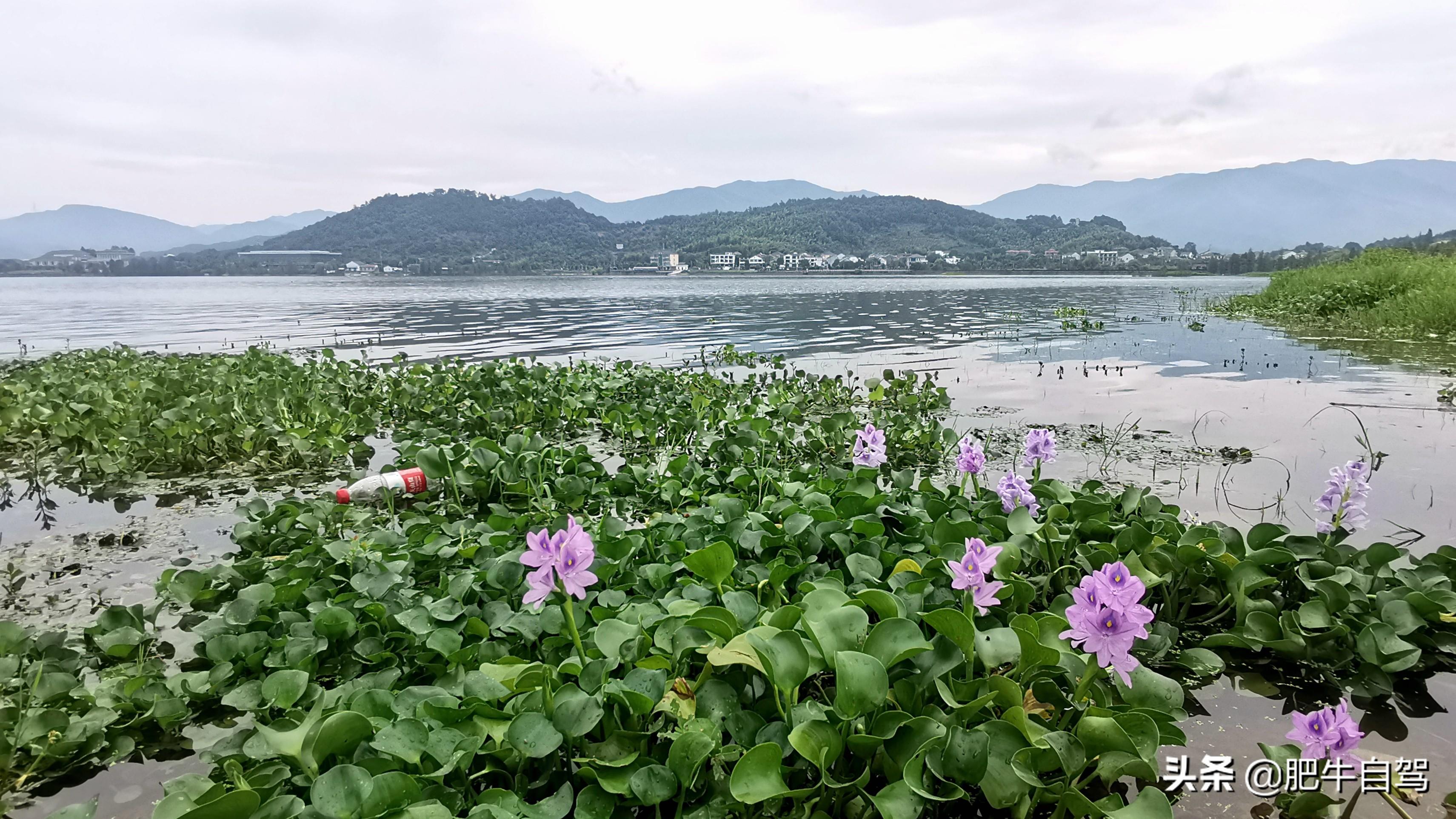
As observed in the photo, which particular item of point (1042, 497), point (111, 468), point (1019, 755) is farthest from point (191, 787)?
point (111, 468)

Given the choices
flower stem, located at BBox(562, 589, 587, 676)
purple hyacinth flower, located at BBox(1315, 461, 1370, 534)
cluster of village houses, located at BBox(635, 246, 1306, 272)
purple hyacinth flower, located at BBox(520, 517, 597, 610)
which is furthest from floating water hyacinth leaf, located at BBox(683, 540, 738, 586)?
cluster of village houses, located at BBox(635, 246, 1306, 272)

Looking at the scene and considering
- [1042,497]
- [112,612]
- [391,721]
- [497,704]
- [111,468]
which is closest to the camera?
[391,721]

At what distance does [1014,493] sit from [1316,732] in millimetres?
1695

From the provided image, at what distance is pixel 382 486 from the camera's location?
16.0 ft

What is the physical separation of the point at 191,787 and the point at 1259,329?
20144 millimetres

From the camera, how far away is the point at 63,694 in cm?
251

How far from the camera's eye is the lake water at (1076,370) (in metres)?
4.34

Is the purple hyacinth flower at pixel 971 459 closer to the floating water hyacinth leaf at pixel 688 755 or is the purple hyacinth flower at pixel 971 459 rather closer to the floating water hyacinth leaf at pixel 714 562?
the floating water hyacinth leaf at pixel 714 562

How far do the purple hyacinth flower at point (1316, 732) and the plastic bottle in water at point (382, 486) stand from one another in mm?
4508

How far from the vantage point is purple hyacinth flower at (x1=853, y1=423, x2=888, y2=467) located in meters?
4.01

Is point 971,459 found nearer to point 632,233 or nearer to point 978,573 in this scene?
point 978,573

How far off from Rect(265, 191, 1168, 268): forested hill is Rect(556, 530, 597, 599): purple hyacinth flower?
9296 cm

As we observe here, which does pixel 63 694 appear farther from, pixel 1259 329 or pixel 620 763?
pixel 1259 329

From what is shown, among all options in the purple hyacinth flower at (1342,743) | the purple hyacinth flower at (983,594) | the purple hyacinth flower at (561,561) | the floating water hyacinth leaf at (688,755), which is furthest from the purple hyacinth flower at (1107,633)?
the purple hyacinth flower at (561,561)
